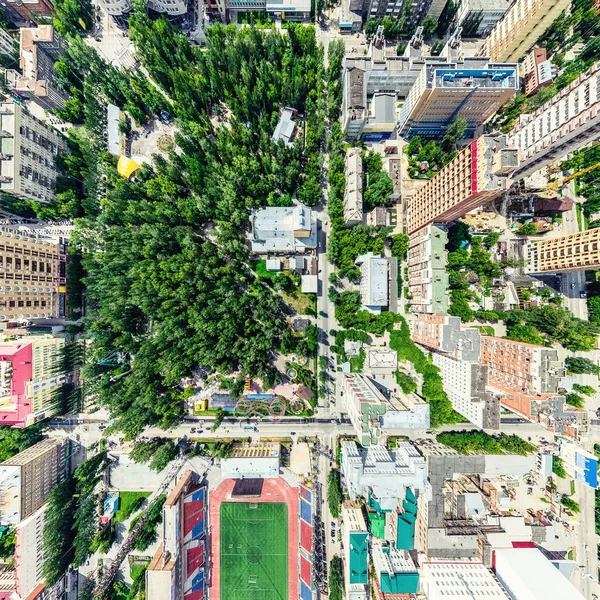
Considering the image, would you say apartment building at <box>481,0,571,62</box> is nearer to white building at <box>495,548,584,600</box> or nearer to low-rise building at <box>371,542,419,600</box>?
white building at <box>495,548,584,600</box>

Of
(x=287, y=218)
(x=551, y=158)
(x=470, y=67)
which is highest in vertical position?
(x=470, y=67)

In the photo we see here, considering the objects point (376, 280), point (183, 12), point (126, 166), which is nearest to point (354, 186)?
point (376, 280)

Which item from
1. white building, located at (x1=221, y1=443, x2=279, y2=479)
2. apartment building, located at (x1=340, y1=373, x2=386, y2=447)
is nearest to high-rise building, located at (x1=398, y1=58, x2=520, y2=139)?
apartment building, located at (x1=340, y1=373, x2=386, y2=447)

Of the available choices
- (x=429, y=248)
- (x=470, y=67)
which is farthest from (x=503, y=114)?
(x=429, y=248)

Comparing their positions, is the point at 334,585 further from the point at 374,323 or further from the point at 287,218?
the point at 287,218

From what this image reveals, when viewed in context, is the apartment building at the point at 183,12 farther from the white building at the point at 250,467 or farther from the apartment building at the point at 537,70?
the white building at the point at 250,467

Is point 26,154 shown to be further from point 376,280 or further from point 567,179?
point 567,179
